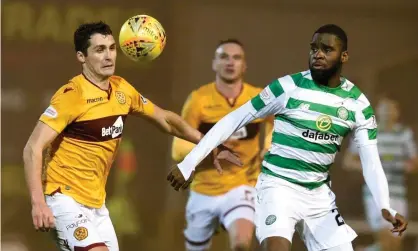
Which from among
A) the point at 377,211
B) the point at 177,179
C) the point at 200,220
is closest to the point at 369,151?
the point at 177,179

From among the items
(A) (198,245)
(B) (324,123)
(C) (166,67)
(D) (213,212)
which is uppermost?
(B) (324,123)

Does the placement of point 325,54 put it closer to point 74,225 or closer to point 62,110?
point 62,110

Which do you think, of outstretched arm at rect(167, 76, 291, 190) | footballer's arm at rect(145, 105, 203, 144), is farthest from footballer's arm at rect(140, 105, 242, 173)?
outstretched arm at rect(167, 76, 291, 190)

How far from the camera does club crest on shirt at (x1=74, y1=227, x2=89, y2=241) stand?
6.08 metres

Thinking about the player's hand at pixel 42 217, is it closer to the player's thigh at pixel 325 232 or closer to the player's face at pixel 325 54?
the player's thigh at pixel 325 232

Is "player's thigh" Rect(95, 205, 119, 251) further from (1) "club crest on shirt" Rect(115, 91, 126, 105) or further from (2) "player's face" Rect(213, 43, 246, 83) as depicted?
(2) "player's face" Rect(213, 43, 246, 83)

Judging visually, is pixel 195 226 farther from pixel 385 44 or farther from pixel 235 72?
pixel 385 44

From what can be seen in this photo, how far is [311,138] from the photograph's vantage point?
20.7ft

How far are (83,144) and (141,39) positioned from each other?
796mm

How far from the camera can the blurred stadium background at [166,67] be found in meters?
11.7

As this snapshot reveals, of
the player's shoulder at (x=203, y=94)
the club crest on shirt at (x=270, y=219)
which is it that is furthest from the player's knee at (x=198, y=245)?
the club crest on shirt at (x=270, y=219)

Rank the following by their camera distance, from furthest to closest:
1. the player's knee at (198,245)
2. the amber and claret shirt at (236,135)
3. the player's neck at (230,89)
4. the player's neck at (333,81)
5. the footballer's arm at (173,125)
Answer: the player's knee at (198,245) → the player's neck at (230,89) → the amber and claret shirt at (236,135) → the footballer's arm at (173,125) → the player's neck at (333,81)

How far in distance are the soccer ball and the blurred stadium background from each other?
16.7 feet

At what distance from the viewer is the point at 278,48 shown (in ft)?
40.3
